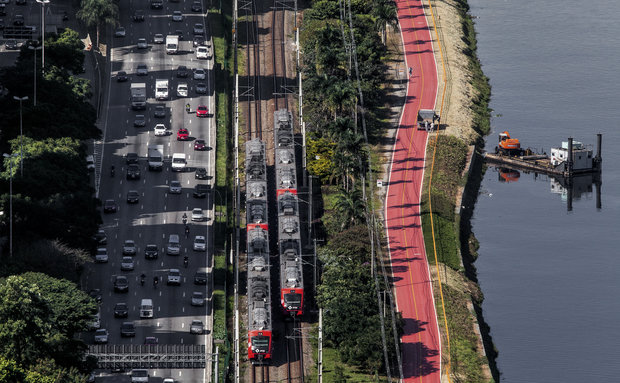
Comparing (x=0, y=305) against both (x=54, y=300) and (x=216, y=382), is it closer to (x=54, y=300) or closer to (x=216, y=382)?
(x=54, y=300)

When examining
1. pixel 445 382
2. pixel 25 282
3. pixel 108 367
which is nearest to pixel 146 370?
pixel 108 367

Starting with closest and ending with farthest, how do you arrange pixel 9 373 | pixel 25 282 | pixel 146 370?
pixel 9 373 < pixel 25 282 < pixel 146 370

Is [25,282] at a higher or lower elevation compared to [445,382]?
higher

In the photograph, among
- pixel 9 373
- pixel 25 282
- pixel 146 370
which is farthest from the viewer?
pixel 146 370

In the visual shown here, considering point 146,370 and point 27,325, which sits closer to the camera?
point 27,325

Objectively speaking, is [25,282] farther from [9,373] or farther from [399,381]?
[399,381]

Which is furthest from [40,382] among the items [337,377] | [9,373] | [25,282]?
[337,377]
